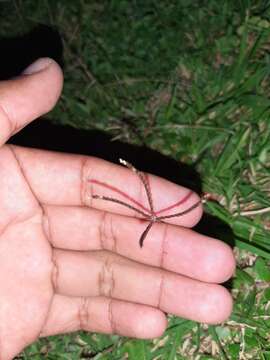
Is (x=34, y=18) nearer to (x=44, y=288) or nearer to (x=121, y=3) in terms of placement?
(x=121, y=3)

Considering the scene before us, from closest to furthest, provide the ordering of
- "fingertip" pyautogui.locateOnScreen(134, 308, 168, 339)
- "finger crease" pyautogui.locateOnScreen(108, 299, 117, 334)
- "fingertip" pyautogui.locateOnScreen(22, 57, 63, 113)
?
"fingertip" pyautogui.locateOnScreen(22, 57, 63, 113), "fingertip" pyautogui.locateOnScreen(134, 308, 168, 339), "finger crease" pyautogui.locateOnScreen(108, 299, 117, 334)

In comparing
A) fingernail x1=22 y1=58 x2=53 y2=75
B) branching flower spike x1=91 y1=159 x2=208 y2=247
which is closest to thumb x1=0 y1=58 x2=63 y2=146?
fingernail x1=22 y1=58 x2=53 y2=75

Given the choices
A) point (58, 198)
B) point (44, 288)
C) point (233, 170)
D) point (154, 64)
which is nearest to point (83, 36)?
point (154, 64)

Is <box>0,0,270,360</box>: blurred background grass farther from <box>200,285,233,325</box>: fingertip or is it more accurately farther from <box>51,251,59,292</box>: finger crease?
<box>51,251,59,292</box>: finger crease

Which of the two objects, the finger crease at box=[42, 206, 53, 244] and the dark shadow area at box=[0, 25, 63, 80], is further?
the dark shadow area at box=[0, 25, 63, 80]

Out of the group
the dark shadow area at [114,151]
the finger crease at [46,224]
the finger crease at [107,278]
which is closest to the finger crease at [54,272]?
the finger crease at [46,224]

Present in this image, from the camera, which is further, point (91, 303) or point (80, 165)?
point (91, 303)
